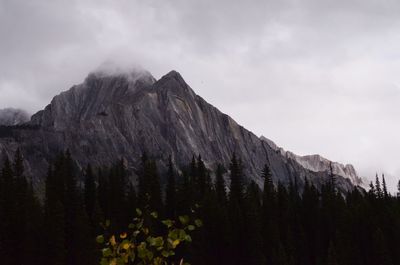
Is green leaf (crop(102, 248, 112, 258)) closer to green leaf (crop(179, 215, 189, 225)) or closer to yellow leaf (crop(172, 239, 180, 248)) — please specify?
yellow leaf (crop(172, 239, 180, 248))

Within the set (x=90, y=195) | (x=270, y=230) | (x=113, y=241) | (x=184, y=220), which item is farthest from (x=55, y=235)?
(x=184, y=220)

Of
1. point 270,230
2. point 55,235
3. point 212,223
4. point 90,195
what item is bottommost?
point 55,235

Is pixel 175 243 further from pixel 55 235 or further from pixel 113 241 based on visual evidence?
pixel 55 235

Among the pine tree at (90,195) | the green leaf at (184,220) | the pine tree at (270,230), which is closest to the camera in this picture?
the green leaf at (184,220)

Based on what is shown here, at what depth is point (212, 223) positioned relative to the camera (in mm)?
89188

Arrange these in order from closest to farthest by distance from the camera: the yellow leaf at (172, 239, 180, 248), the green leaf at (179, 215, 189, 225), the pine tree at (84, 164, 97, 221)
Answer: the yellow leaf at (172, 239, 180, 248)
the green leaf at (179, 215, 189, 225)
the pine tree at (84, 164, 97, 221)

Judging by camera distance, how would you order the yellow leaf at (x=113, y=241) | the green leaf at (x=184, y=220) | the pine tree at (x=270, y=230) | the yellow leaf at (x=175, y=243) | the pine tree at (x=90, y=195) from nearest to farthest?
1. the yellow leaf at (x=175, y=243)
2. the green leaf at (x=184, y=220)
3. the yellow leaf at (x=113, y=241)
4. the pine tree at (x=270, y=230)
5. the pine tree at (x=90, y=195)

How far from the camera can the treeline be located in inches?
2943

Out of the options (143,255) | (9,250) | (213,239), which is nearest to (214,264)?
(213,239)

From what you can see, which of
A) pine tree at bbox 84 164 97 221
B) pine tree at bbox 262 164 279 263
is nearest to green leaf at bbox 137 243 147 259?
pine tree at bbox 262 164 279 263

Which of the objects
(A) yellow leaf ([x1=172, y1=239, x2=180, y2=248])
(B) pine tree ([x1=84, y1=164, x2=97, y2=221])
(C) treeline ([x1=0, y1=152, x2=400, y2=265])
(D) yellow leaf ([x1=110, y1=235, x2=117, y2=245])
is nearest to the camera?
(A) yellow leaf ([x1=172, y1=239, x2=180, y2=248])

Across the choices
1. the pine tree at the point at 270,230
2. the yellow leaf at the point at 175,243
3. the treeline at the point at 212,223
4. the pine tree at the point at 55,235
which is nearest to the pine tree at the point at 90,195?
the treeline at the point at 212,223

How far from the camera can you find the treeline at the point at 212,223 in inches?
2943

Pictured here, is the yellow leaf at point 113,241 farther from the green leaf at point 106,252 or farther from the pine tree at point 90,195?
the pine tree at point 90,195
